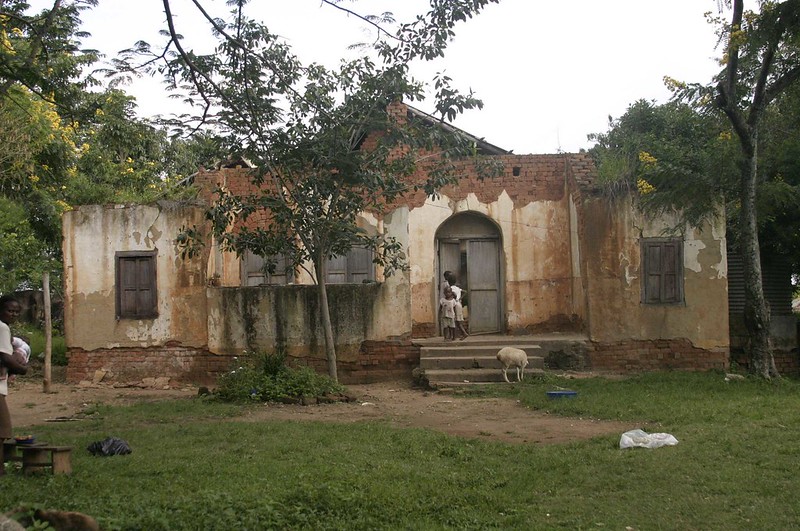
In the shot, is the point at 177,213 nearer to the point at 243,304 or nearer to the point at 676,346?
the point at 243,304

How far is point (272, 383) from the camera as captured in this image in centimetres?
1148

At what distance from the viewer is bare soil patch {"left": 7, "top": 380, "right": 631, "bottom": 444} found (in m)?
8.86

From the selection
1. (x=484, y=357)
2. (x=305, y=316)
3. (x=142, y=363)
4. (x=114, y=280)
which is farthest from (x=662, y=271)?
(x=114, y=280)

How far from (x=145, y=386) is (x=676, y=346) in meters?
9.58

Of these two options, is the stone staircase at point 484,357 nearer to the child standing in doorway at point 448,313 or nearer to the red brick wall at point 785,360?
the child standing in doorway at point 448,313

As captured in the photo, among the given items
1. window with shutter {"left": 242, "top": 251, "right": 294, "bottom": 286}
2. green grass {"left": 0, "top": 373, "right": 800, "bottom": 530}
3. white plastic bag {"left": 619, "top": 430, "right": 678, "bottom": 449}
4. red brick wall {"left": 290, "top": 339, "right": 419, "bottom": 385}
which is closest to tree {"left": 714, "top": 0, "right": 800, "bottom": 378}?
green grass {"left": 0, "top": 373, "right": 800, "bottom": 530}

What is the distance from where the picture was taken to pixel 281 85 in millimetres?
10164

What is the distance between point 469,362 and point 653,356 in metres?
3.41

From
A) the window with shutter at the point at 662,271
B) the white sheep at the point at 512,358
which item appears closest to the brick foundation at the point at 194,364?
the white sheep at the point at 512,358

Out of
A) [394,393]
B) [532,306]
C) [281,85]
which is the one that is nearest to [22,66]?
[281,85]

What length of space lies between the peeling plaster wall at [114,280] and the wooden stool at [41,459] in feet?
27.2

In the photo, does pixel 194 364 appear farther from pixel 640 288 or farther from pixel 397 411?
pixel 640 288

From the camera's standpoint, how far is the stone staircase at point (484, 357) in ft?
42.2

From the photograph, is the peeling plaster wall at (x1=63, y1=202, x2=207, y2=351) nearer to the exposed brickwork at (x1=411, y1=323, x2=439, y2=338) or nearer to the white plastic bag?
the exposed brickwork at (x1=411, y1=323, x2=439, y2=338)
